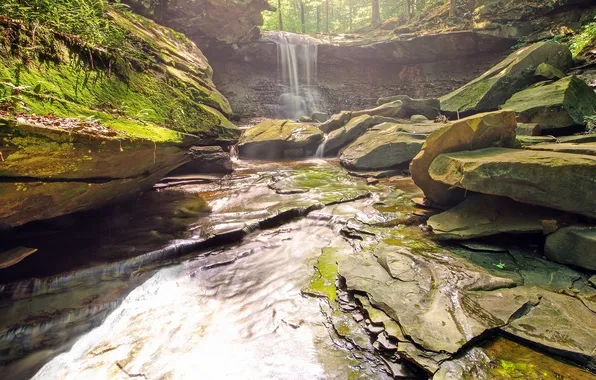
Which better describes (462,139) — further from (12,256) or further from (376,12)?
(376,12)

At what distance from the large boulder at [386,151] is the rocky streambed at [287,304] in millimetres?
4042

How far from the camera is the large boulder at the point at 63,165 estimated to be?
124 inches

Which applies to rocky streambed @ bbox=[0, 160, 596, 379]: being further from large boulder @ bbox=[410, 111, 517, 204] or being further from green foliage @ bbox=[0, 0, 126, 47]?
green foliage @ bbox=[0, 0, 126, 47]

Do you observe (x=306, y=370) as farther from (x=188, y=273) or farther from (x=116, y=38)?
(x=116, y=38)

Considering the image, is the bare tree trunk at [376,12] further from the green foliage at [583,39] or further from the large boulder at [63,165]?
the large boulder at [63,165]

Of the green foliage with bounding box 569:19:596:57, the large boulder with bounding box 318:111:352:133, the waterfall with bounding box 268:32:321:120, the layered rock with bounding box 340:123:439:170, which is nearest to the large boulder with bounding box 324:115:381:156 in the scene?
the large boulder with bounding box 318:111:352:133

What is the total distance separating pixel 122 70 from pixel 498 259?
730 cm

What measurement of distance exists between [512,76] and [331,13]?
112 ft

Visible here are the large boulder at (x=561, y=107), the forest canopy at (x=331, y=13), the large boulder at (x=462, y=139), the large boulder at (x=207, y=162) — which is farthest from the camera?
the forest canopy at (x=331, y=13)

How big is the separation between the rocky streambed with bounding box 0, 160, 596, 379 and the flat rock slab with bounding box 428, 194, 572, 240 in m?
0.24

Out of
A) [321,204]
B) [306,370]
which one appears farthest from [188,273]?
[321,204]

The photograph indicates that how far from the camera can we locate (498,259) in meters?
4.20

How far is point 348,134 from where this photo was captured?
13.0m

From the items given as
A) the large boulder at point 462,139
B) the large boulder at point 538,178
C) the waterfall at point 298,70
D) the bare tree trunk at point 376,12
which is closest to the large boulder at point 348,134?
the large boulder at point 462,139
